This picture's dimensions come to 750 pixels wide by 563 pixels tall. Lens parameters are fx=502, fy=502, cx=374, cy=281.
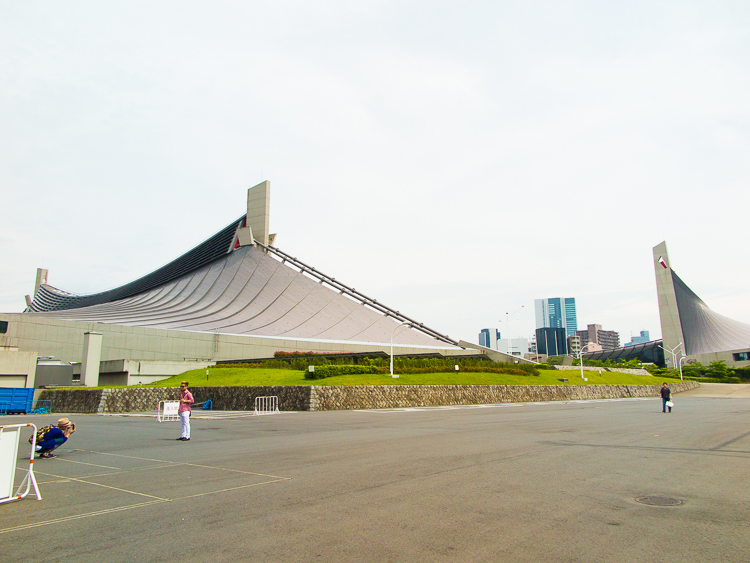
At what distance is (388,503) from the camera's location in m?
5.74

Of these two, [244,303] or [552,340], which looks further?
[552,340]

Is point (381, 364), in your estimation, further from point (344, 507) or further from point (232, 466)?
point (344, 507)

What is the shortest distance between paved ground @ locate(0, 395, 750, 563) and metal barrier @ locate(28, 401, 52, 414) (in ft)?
60.3

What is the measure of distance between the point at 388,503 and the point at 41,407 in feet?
90.9

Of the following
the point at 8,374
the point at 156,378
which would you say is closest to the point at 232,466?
the point at 8,374

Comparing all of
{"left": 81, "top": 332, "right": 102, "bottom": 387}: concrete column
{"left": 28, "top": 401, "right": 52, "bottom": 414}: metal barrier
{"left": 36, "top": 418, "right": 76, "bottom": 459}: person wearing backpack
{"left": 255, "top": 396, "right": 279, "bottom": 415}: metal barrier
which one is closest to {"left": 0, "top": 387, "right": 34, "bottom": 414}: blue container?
{"left": 28, "top": 401, "right": 52, "bottom": 414}: metal barrier

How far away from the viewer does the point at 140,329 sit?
3491 centimetres

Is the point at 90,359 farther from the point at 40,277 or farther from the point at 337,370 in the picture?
the point at 40,277

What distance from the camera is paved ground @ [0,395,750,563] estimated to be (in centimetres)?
426

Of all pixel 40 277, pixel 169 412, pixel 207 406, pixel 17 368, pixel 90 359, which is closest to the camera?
pixel 169 412

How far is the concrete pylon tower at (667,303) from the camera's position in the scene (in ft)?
282

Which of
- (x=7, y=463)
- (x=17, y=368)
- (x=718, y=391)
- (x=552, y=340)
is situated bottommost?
(x=718, y=391)

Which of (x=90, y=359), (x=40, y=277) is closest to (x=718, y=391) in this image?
(x=90, y=359)

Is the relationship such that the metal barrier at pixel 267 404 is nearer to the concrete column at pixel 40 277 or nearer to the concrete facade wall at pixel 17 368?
the concrete facade wall at pixel 17 368
